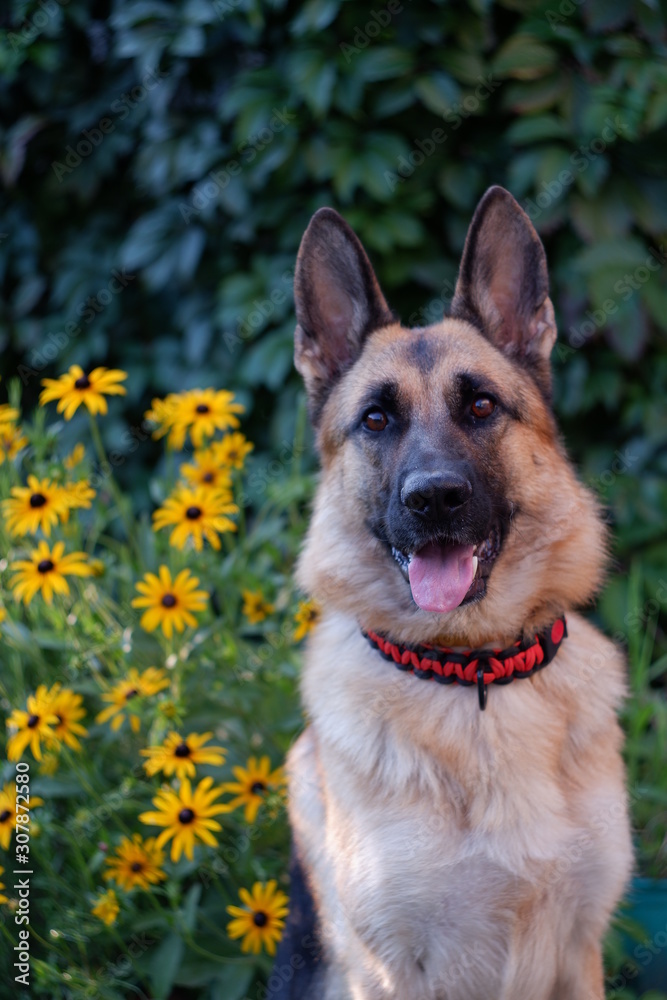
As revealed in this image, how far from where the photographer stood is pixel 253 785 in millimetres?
2729

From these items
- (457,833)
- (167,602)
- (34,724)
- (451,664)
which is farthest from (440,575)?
(34,724)

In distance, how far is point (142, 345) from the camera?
15.0 ft

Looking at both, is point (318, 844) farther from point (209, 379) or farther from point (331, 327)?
point (209, 379)

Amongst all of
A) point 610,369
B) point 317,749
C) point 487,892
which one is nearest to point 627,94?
point 610,369

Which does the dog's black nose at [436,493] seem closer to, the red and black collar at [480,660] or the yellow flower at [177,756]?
the red and black collar at [480,660]

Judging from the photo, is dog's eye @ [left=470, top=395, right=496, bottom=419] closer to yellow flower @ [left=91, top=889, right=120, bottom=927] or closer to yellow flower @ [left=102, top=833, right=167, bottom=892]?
yellow flower @ [left=102, top=833, right=167, bottom=892]

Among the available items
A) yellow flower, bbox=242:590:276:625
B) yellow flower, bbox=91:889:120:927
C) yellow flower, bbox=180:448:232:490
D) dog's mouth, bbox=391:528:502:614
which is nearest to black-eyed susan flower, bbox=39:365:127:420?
yellow flower, bbox=180:448:232:490

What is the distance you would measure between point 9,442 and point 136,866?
1448mm

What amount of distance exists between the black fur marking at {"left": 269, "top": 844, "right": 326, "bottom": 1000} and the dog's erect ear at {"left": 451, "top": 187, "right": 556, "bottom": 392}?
1.54m

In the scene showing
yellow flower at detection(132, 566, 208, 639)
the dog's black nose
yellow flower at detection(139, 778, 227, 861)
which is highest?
the dog's black nose

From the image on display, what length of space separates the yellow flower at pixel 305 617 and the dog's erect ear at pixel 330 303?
67cm

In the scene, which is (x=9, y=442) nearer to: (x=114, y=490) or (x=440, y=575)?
(x=114, y=490)

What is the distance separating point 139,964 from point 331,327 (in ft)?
6.41

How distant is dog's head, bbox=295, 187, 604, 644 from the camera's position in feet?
7.48
